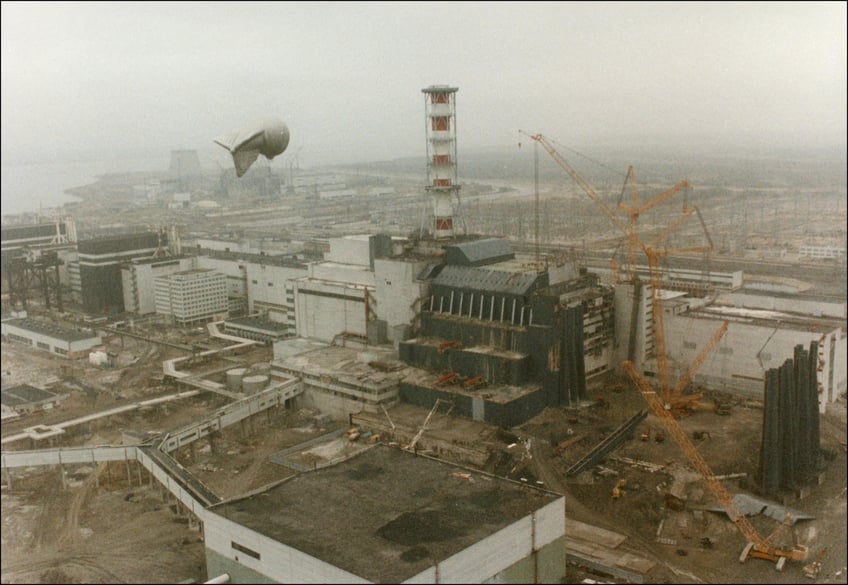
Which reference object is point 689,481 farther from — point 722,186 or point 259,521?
point 722,186

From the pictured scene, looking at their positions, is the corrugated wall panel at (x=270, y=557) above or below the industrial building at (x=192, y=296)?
below

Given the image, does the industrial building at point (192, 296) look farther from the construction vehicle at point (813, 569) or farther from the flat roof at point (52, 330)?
the construction vehicle at point (813, 569)

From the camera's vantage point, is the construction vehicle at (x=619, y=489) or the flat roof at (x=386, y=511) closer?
the flat roof at (x=386, y=511)

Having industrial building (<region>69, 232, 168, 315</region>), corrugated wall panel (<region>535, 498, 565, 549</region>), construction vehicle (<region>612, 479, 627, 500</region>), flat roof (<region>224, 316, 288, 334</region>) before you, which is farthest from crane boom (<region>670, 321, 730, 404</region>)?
industrial building (<region>69, 232, 168, 315</region>)

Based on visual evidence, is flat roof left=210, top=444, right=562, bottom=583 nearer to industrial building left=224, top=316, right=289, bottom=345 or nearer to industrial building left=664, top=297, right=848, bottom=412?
industrial building left=664, top=297, right=848, bottom=412

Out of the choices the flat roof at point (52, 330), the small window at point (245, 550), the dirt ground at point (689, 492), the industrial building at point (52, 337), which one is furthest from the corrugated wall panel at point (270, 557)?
the flat roof at point (52, 330)

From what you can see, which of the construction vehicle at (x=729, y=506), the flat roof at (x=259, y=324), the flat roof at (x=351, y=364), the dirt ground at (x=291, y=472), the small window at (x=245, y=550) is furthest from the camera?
the flat roof at (x=259, y=324)
